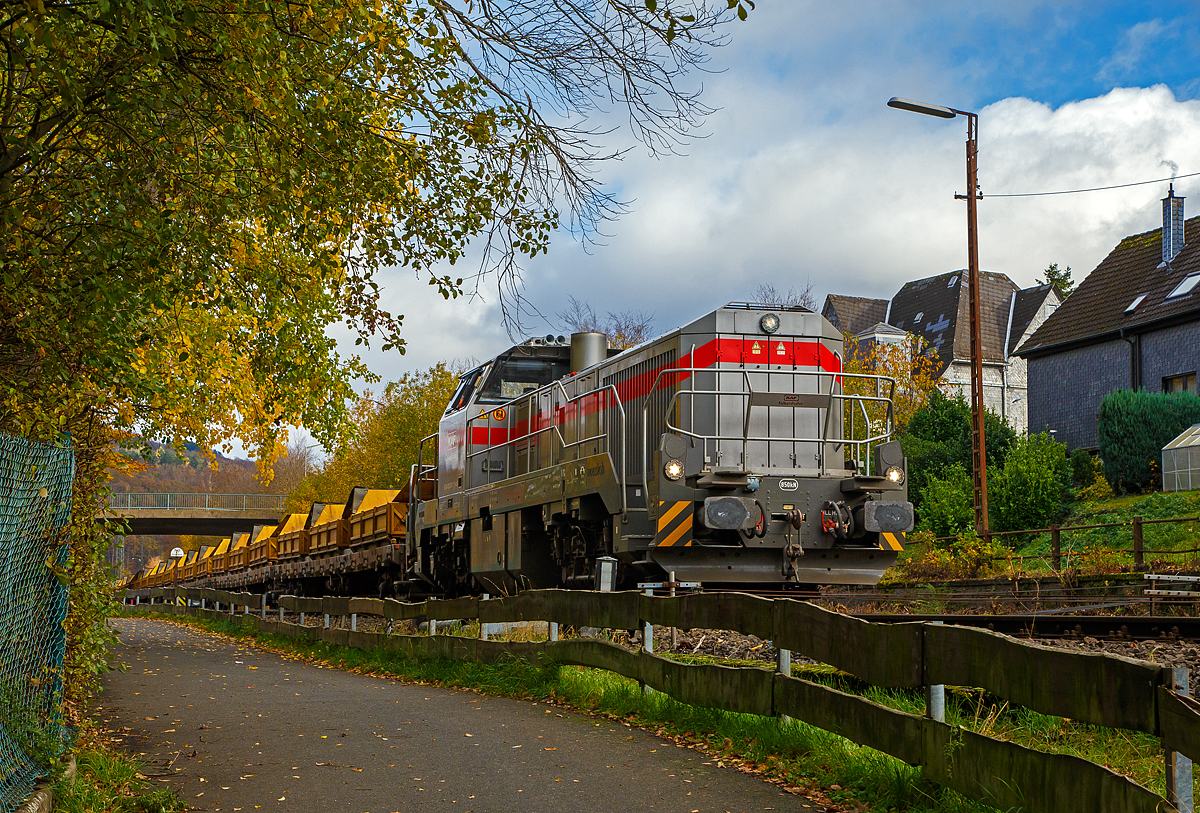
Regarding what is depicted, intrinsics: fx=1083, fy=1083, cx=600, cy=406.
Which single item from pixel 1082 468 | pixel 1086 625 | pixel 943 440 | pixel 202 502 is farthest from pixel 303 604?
pixel 202 502

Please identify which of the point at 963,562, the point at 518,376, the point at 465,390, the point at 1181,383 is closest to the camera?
the point at 518,376

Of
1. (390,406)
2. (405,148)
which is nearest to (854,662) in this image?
(405,148)

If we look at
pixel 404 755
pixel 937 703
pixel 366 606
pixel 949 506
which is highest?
pixel 949 506

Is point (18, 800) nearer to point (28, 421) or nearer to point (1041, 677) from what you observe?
point (28, 421)

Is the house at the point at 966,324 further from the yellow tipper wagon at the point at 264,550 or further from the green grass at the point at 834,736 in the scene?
the green grass at the point at 834,736

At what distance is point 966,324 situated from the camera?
54000mm

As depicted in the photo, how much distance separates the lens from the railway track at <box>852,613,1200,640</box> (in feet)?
30.6

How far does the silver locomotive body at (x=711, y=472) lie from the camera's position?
11.6 meters

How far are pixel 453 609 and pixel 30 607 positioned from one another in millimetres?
6008

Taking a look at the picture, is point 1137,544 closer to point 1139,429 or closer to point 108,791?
point 1139,429

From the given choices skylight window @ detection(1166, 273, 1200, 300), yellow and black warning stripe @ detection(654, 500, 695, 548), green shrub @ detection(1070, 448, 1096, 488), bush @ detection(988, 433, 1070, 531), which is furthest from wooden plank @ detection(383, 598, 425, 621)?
skylight window @ detection(1166, 273, 1200, 300)

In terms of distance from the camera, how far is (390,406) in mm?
51500

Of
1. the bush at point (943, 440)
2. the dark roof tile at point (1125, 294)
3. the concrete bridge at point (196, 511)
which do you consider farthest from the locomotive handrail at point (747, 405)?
the concrete bridge at point (196, 511)

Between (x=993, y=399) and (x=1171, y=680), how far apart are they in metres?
52.9
